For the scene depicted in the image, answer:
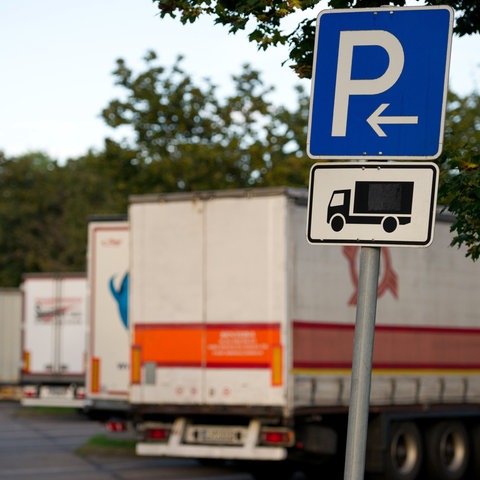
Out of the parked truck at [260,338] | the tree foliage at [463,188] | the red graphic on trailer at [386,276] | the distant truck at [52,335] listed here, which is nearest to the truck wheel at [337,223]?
the tree foliage at [463,188]

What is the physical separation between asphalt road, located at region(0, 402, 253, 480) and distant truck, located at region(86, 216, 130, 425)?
0.91 m

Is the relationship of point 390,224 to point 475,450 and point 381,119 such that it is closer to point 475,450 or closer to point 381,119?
point 381,119

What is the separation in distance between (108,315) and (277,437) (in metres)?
5.32

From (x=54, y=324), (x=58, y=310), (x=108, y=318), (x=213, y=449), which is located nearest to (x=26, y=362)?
(x=54, y=324)

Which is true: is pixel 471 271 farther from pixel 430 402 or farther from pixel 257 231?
pixel 257 231

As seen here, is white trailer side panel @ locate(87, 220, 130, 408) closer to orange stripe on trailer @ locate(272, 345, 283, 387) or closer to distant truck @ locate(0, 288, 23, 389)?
orange stripe on trailer @ locate(272, 345, 283, 387)

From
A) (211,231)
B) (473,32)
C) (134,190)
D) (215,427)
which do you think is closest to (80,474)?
(215,427)

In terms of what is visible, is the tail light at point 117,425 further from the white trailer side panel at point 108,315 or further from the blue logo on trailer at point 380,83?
the blue logo on trailer at point 380,83

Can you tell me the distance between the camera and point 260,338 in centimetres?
1517

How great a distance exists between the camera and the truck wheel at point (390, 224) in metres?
5.52

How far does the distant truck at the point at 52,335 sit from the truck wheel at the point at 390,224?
2180 cm

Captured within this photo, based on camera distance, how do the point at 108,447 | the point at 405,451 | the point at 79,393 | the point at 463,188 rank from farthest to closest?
the point at 79,393 → the point at 108,447 → the point at 405,451 → the point at 463,188

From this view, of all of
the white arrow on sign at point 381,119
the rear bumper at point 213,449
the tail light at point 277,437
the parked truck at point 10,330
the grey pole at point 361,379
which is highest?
the white arrow on sign at point 381,119

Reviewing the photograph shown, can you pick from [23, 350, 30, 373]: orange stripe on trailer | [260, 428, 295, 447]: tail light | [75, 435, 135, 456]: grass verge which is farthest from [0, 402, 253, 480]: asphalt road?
[260, 428, 295, 447]: tail light
